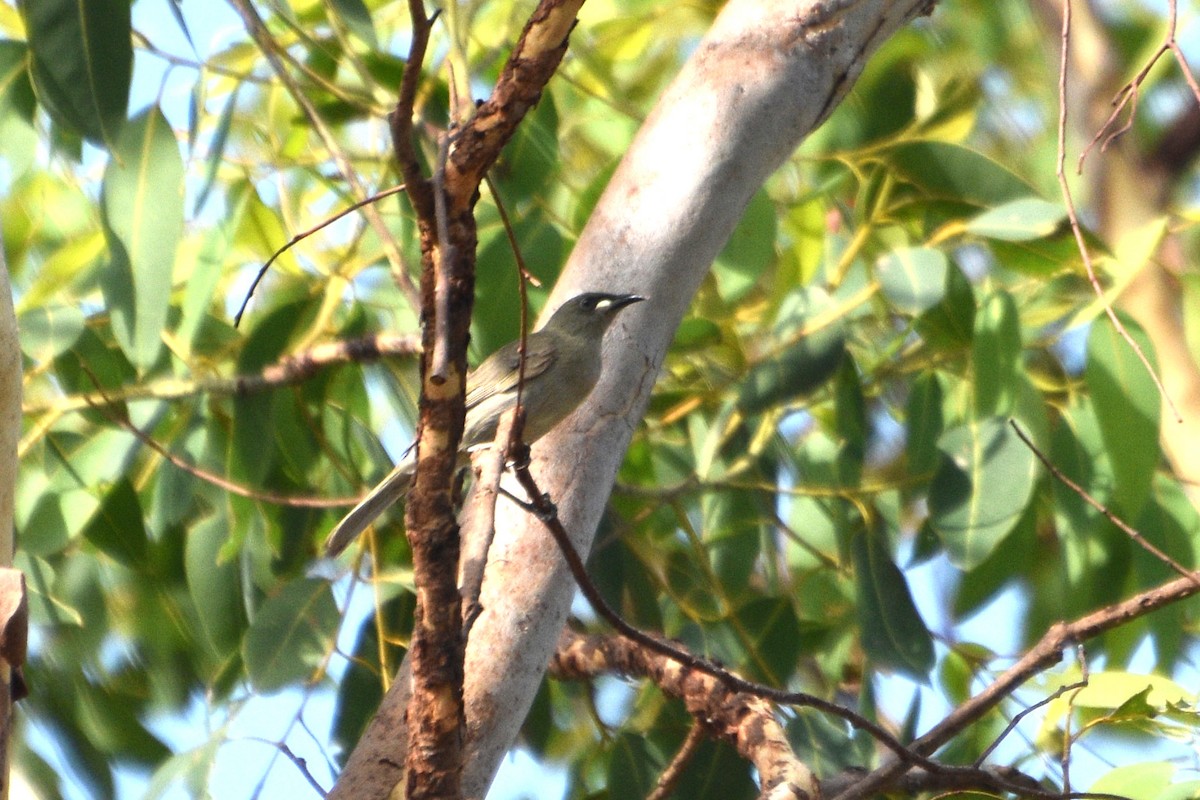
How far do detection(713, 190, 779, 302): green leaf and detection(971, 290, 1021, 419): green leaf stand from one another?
0.60 m

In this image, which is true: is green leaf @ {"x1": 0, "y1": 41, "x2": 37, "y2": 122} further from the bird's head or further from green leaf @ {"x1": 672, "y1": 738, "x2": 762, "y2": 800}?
green leaf @ {"x1": 672, "y1": 738, "x2": 762, "y2": 800}

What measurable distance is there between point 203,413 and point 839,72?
1.91 meters

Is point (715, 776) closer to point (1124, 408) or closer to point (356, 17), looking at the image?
point (1124, 408)

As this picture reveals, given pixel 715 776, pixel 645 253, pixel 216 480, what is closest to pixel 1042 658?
pixel 645 253

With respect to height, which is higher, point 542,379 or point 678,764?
point 542,379

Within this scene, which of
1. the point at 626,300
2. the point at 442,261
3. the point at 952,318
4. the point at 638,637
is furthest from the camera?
the point at 952,318

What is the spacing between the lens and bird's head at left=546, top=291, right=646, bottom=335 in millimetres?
2850

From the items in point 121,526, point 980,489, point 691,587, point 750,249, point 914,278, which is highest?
point 750,249

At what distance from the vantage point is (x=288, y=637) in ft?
10.8

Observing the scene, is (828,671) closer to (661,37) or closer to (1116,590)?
(1116,590)

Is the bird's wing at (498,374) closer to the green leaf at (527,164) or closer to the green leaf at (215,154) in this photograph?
the green leaf at (527,164)

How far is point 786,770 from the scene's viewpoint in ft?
8.36

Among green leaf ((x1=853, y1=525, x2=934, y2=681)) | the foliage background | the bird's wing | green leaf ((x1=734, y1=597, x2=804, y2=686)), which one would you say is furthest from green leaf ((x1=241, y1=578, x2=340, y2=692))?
green leaf ((x1=853, y1=525, x2=934, y2=681))

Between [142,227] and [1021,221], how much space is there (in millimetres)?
2057
